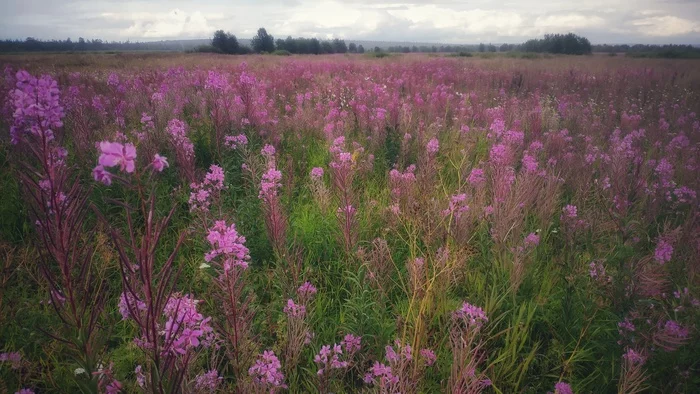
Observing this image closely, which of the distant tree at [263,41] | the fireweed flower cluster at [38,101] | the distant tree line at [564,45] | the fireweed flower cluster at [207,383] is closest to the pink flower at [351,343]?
the fireweed flower cluster at [207,383]

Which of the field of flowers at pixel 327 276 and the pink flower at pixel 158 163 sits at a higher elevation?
the pink flower at pixel 158 163

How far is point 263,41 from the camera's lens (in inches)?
2135

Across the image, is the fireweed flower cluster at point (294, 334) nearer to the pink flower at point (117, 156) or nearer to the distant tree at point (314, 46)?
the pink flower at point (117, 156)

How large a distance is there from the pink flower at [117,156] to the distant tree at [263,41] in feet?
183

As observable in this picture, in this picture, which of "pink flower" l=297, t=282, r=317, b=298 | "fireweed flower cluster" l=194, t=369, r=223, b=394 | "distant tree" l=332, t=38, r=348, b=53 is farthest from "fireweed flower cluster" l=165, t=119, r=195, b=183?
"distant tree" l=332, t=38, r=348, b=53

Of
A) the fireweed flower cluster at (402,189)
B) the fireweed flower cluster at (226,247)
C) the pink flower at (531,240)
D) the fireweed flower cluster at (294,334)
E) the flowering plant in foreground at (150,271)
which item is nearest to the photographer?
the flowering plant in foreground at (150,271)

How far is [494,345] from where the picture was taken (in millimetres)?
2520

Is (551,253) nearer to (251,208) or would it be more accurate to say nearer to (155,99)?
(251,208)

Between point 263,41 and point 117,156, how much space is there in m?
59.2

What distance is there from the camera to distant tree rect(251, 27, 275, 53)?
52.6 m

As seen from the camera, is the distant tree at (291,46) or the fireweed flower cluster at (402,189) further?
the distant tree at (291,46)

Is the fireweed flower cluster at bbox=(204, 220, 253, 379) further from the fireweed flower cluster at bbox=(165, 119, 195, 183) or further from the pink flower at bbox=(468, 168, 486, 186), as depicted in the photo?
the pink flower at bbox=(468, 168, 486, 186)

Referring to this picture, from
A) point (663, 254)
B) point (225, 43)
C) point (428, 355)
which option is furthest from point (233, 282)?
point (225, 43)

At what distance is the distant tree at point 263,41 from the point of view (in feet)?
172
